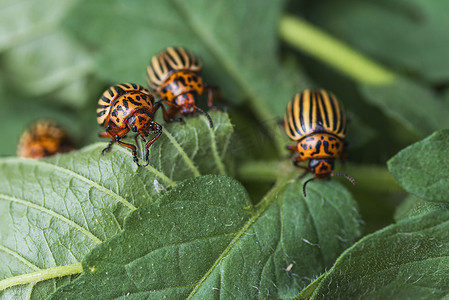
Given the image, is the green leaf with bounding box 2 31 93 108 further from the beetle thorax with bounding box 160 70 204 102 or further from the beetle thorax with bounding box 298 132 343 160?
the beetle thorax with bounding box 298 132 343 160

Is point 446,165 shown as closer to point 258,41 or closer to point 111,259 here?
point 111,259

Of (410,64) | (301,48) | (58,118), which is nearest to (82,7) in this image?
(58,118)

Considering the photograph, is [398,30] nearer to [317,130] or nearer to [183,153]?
[317,130]

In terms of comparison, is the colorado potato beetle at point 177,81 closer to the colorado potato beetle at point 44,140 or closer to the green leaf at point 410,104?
the colorado potato beetle at point 44,140

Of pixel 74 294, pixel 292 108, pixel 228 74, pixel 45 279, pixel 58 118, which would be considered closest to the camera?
pixel 74 294

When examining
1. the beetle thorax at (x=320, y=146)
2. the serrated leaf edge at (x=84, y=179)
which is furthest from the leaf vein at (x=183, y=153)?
the beetle thorax at (x=320, y=146)

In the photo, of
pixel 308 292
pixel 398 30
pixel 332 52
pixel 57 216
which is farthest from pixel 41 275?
pixel 398 30
